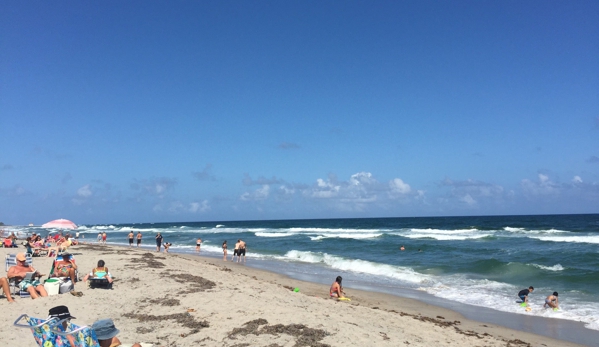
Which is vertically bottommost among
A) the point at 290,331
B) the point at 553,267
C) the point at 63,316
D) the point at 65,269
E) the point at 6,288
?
the point at 553,267

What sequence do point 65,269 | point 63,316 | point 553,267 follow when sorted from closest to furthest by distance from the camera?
1. point 63,316
2. point 65,269
3. point 553,267

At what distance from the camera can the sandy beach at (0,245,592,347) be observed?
22.2 ft

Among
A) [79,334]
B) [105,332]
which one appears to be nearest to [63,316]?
[79,334]

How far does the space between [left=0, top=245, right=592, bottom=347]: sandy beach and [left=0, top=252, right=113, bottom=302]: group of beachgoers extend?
0.80 ft

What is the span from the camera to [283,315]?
318 inches

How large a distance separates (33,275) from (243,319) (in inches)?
233

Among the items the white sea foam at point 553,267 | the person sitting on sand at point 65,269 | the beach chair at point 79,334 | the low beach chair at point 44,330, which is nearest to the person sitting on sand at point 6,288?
the person sitting on sand at point 65,269

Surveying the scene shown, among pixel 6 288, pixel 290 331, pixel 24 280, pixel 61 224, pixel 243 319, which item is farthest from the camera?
pixel 61 224

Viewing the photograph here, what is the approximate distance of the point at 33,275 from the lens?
32.7ft

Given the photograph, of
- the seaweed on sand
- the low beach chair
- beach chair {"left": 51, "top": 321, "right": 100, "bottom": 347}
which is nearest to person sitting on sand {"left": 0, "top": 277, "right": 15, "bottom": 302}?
the low beach chair

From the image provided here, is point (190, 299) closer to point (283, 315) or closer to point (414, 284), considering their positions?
point (283, 315)

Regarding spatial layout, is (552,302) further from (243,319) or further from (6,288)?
(6,288)

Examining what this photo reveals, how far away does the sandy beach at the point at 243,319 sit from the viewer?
267 inches

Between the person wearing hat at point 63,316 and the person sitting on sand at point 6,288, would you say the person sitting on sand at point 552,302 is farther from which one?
the person sitting on sand at point 6,288
